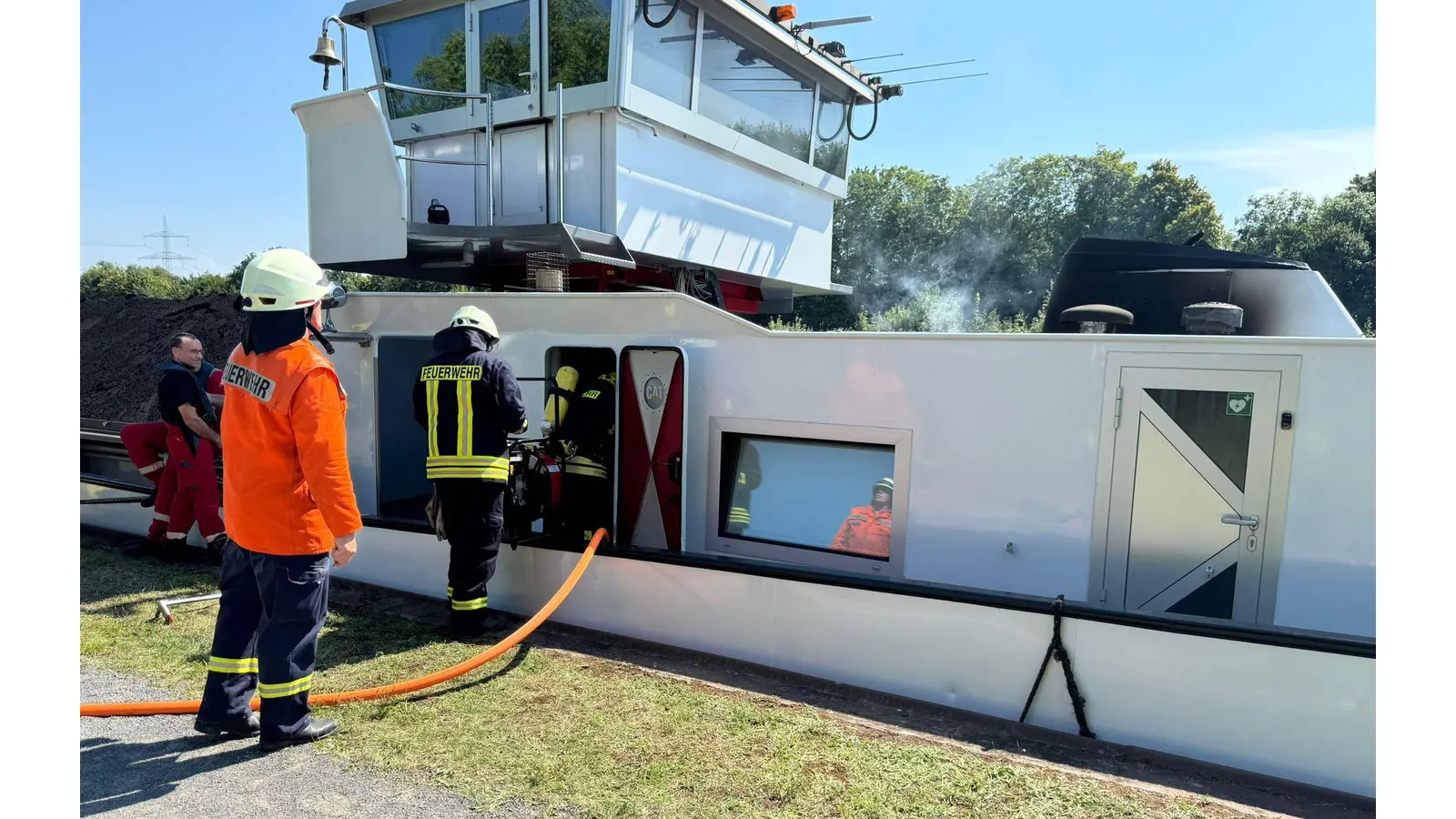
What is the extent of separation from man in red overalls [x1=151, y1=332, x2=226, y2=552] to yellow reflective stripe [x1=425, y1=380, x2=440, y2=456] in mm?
2311

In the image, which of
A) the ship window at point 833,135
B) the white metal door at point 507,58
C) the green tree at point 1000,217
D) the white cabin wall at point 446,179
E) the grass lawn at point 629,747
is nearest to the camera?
the grass lawn at point 629,747

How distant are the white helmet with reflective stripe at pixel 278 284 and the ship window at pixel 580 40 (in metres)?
3.49

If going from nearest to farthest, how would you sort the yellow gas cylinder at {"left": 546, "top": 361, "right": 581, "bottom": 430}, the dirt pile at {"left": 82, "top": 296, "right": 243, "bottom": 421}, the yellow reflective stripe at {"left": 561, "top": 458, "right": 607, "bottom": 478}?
the yellow gas cylinder at {"left": 546, "top": 361, "right": 581, "bottom": 430}, the yellow reflective stripe at {"left": 561, "top": 458, "right": 607, "bottom": 478}, the dirt pile at {"left": 82, "top": 296, "right": 243, "bottom": 421}

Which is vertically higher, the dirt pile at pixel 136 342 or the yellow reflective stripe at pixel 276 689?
the dirt pile at pixel 136 342

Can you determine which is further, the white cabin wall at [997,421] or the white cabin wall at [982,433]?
the white cabin wall at [982,433]

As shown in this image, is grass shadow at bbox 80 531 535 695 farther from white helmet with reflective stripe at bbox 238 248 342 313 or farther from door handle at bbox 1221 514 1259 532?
door handle at bbox 1221 514 1259 532

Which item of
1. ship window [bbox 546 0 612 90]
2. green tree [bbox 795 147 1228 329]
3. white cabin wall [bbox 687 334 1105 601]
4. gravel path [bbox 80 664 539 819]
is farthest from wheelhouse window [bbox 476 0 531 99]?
green tree [bbox 795 147 1228 329]

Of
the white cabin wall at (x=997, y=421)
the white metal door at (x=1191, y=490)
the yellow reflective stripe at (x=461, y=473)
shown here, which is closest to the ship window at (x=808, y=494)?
the white cabin wall at (x=997, y=421)

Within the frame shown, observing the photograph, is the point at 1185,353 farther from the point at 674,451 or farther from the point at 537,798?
the point at 537,798

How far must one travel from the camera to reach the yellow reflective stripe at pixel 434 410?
4.75 metres

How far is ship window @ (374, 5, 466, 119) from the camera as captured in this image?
6785 millimetres

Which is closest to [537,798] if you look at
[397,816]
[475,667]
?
[397,816]

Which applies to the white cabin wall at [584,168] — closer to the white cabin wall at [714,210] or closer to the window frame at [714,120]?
the white cabin wall at [714,210]

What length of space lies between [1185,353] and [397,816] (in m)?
3.99
